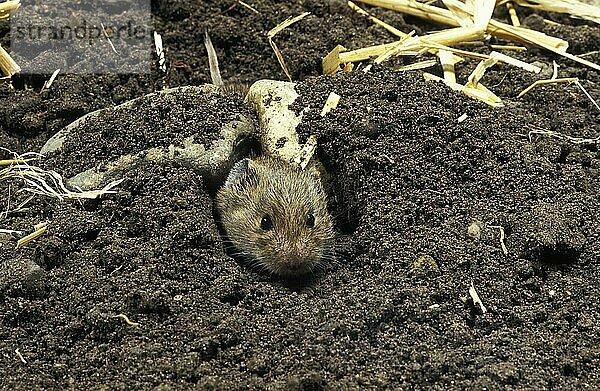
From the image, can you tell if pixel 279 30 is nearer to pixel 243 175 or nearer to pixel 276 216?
pixel 243 175

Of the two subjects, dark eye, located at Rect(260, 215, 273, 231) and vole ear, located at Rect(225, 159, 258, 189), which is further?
vole ear, located at Rect(225, 159, 258, 189)

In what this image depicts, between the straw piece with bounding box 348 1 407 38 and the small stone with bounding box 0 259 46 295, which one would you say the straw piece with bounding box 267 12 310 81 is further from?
the small stone with bounding box 0 259 46 295

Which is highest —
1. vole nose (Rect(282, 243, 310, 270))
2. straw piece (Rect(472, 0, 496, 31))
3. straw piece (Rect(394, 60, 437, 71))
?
straw piece (Rect(472, 0, 496, 31))

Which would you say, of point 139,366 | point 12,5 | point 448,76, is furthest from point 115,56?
point 139,366

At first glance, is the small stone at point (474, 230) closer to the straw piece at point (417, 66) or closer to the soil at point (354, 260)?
the soil at point (354, 260)

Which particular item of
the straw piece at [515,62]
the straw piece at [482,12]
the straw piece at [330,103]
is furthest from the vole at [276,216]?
the straw piece at [482,12]

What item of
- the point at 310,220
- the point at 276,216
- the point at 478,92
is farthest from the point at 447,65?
the point at 276,216

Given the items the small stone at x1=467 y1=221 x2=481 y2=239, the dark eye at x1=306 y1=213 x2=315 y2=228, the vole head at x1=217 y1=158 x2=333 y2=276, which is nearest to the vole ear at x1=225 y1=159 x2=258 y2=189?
the vole head at x1=217 y1=158 x2=333 y2=276

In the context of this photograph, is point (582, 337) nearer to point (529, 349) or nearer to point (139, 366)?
point (529, 349)
